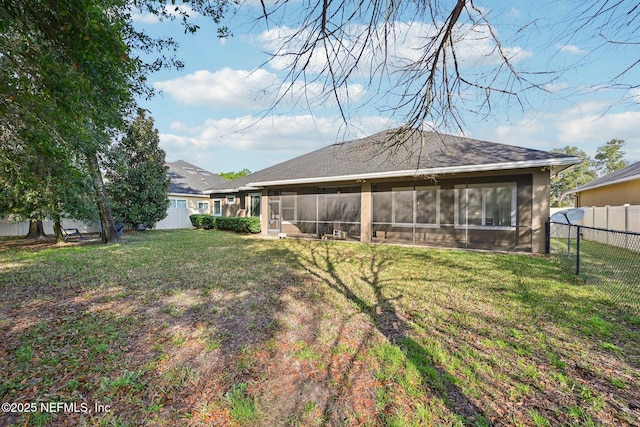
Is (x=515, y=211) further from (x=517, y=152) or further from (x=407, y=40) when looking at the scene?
(x=407, y=40)

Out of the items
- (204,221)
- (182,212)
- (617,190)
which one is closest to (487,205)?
(617,190)

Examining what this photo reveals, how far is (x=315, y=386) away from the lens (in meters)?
2.44

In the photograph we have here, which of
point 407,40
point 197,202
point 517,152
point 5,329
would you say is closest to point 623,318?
point 407,40

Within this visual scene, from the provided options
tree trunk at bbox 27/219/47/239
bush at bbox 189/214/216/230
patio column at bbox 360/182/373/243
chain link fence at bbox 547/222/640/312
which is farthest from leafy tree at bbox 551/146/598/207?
tree trunk at bbox 27/219/47/239

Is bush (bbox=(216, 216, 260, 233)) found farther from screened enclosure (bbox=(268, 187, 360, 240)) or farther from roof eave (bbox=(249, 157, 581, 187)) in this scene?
roof eave (bbox=(249, 157, 581, 187))

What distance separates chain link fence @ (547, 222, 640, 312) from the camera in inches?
188

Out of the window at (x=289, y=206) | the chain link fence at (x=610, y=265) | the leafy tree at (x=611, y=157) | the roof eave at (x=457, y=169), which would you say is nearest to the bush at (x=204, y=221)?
the window at (x=289, y=206)

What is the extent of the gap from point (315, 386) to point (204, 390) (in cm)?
94

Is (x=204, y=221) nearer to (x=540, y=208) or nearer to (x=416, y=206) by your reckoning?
(x=416, y=206)

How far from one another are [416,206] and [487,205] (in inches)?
98.2

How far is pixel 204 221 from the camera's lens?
1850 centimetres

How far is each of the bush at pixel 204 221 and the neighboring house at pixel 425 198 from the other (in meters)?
4.66

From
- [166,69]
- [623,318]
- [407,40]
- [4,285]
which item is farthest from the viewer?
[166,69]

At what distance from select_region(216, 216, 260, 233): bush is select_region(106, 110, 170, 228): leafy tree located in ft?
11.7
